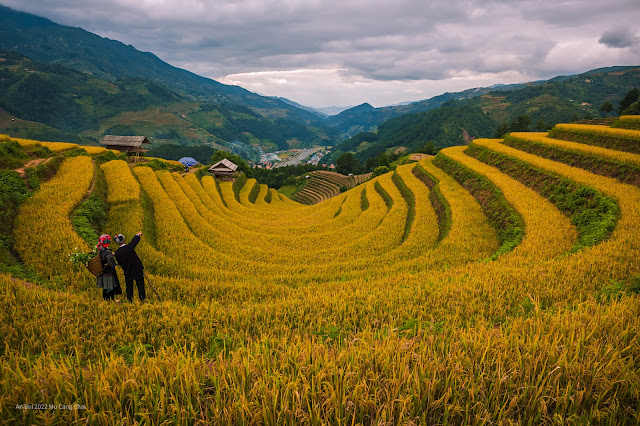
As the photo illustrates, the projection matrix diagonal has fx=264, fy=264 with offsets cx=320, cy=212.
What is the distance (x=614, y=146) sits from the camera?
17.5 m

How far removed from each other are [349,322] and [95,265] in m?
5.57

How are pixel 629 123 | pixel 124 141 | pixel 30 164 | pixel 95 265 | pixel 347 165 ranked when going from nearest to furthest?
1. pixel 95 265
2. pixel 30 164
3. pixel 629 123
4. pixel 124 141
5. pixel 347 165

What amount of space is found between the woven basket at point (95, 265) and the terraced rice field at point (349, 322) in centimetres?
55

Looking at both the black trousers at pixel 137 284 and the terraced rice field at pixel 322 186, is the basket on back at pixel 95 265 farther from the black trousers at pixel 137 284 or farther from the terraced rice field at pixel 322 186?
the terraced rice field at pixel 322 186

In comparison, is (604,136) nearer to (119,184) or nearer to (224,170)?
(119,184)

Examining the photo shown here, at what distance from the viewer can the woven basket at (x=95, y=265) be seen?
5676 millimetres

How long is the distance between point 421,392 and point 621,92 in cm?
31043

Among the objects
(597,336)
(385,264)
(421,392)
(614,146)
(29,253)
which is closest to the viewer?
(421,392)

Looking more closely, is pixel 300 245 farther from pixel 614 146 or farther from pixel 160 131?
pixel 160 131

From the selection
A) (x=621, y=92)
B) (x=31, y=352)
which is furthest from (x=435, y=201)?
(x=621, y=92)

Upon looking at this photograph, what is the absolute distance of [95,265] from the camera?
5.73m

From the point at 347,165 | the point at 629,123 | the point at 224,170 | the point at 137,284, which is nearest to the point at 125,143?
the point at 224,170

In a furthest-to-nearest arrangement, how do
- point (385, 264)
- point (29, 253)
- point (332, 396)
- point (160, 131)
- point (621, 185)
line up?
point (160, 131) → point (621, 185) → point (385, 264) → point (29, 253) → point (332, 396)

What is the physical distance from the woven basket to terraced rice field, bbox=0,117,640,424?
1.82ft
